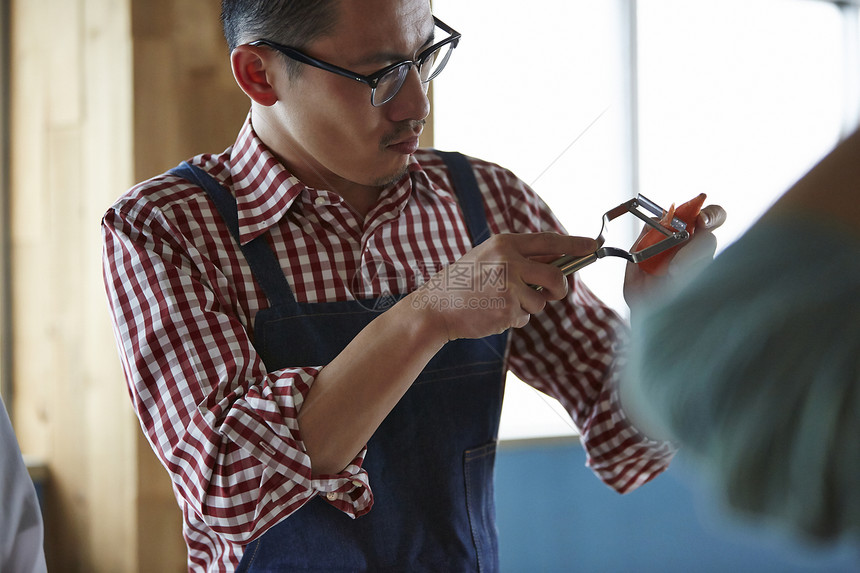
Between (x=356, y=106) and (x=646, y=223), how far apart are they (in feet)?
1.32

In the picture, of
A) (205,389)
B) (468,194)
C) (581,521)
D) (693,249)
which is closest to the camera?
(693,249)

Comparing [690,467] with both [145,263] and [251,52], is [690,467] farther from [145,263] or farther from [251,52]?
[251,52]

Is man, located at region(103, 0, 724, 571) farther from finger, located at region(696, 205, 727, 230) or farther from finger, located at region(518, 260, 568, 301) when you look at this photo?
finger, located at region(696, 205, 727, 230)

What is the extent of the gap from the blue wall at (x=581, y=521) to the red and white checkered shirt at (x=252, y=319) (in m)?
0.94

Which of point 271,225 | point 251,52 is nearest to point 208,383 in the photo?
point 271,225

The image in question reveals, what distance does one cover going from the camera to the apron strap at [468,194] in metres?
1.09

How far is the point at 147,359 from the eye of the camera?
2.76ft

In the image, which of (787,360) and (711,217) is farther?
(711,217)

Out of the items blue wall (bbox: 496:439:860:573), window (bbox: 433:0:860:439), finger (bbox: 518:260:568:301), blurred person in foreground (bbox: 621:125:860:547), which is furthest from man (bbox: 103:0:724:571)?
→ blue wall (bbox: 496:439:860:573)

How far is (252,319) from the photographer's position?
92 centimetres

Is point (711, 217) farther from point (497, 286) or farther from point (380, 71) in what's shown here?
point (380, 71)

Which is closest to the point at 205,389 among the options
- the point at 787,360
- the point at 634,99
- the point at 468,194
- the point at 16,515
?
the point at 16,515

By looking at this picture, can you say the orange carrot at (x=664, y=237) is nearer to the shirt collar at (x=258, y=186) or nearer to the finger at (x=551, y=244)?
the finger at (x=551, y=244)

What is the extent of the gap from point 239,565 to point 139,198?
18.4 inches
